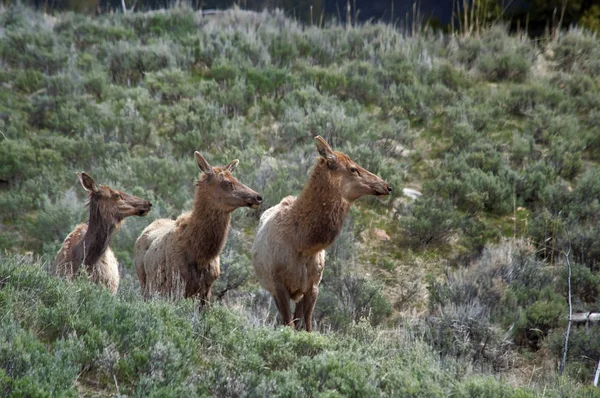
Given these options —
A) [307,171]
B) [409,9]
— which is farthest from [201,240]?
[409,9]

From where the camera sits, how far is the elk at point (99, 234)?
9.27 m

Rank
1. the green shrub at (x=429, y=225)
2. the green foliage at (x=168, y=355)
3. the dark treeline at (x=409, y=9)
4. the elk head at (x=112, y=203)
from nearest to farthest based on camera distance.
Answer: the green foliage at (x=168, y=355) → the elk head at (x=112, y=203) → the green shrub at (x=429, y=225) → the dark treeline at (x=409, y=9)

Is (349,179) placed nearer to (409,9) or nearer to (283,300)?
(283,300)

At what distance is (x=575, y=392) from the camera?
7.23 metres

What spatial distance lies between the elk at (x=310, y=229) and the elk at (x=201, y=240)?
1.65ft

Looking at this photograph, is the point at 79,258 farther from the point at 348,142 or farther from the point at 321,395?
the point at 348,142

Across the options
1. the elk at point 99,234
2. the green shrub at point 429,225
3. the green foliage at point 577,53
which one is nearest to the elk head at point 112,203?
the elk at point 99,234

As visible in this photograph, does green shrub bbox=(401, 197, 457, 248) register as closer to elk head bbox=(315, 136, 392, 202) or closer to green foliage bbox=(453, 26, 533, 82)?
elk head bbox=(315, 136, 392, 202)

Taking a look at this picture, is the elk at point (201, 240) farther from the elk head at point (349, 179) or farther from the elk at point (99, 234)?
the elk head at point (349, 179)

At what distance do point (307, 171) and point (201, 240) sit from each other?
6014 mm

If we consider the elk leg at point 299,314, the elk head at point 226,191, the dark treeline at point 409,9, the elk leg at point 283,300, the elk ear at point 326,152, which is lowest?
the elk leg at point 299,314

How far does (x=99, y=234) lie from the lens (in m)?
9.35

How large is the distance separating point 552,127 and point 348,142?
469cm

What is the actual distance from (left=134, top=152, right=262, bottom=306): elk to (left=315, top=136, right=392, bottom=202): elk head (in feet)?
2.96
